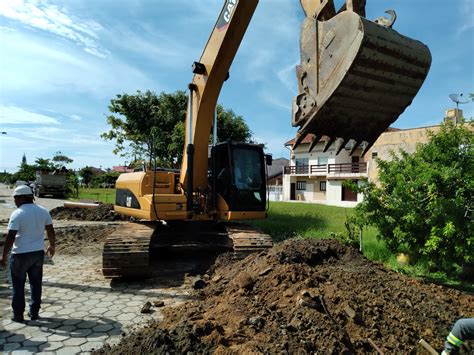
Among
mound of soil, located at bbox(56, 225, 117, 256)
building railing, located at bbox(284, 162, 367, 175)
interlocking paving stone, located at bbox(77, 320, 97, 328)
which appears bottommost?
interlocking paving stone, located at bbox(77, 320, 97, 328)

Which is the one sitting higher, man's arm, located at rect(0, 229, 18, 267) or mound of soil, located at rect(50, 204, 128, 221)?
man's arm, located at rect(0, 229, 18, 267)

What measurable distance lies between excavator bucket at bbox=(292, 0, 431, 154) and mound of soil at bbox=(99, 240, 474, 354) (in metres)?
1.80

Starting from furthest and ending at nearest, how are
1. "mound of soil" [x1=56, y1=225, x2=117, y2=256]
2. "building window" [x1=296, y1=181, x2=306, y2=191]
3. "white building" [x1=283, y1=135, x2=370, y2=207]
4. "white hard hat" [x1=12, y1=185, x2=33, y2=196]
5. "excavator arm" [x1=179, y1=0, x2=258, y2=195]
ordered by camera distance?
1. "building window" [x1=296, y1=181, x2=306, y2=191]
2. "white building" [x1=283, y1=135, x2=370, y2=207]
3. "mound of soil" [x1=56, y1=225, x2=117, y2=256]
4. "excavator arm" [x1=179, y1=0, x2=258, y2=195]
5. "white hard hat" [x1=12, y1=185, x2=33, y2=196]

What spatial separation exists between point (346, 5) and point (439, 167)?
2961 mm

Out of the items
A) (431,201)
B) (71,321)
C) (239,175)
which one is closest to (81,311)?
(71,321)

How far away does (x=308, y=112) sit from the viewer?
4.16m

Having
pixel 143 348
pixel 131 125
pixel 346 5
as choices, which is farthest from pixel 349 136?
pixel 131 125

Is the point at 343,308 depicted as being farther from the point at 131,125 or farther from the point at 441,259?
the point at 131,125

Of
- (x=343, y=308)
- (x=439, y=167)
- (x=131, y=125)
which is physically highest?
(x=131, y=125)

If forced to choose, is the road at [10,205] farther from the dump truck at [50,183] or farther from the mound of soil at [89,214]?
the dump truck at [50,183]

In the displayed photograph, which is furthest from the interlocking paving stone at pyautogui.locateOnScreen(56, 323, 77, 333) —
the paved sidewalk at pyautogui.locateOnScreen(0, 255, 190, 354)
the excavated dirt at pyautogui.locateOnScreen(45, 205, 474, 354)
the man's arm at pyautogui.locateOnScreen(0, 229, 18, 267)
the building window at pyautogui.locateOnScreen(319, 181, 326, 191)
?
the building window at pyautogui.locateOnScreen(319, 181, 326, 191)

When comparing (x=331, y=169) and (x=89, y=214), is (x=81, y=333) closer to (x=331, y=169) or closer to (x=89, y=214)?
(x=89, y=214)

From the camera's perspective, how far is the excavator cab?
7.77 meters

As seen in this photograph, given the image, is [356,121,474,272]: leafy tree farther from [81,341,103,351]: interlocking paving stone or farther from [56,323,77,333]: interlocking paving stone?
[56,323,77,333]: interlocking paving stone
